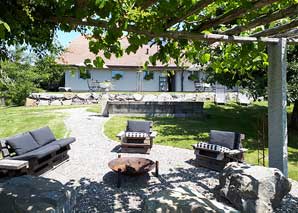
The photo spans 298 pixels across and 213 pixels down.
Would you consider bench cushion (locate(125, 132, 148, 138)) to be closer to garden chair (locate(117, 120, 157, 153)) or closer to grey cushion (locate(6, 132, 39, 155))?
garden chair (locate(117, 120, 157, 153))

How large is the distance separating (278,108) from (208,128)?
787cm

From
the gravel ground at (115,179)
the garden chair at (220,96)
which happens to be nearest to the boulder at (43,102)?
the garden chair at (220,96)

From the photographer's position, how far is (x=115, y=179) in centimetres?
754

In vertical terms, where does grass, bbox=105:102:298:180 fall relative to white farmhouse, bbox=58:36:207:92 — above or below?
below

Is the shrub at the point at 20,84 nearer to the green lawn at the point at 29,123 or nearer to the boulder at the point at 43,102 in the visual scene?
the boulder at the point at 43,102

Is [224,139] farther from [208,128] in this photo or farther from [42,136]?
[208,128]

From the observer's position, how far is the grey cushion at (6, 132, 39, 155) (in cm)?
768

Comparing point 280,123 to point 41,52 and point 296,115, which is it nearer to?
point 41,52

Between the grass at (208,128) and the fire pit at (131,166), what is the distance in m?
3.54

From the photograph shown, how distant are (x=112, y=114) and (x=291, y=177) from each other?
37.4ft

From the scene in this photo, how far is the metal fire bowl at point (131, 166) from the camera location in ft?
23.0

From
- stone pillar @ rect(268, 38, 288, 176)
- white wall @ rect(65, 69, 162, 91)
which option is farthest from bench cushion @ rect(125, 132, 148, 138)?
white wall @ rect(65, 69, 162, 91)

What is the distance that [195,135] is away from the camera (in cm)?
1320

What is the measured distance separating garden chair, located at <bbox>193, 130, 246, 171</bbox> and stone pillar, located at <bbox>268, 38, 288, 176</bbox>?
143 centimetres
